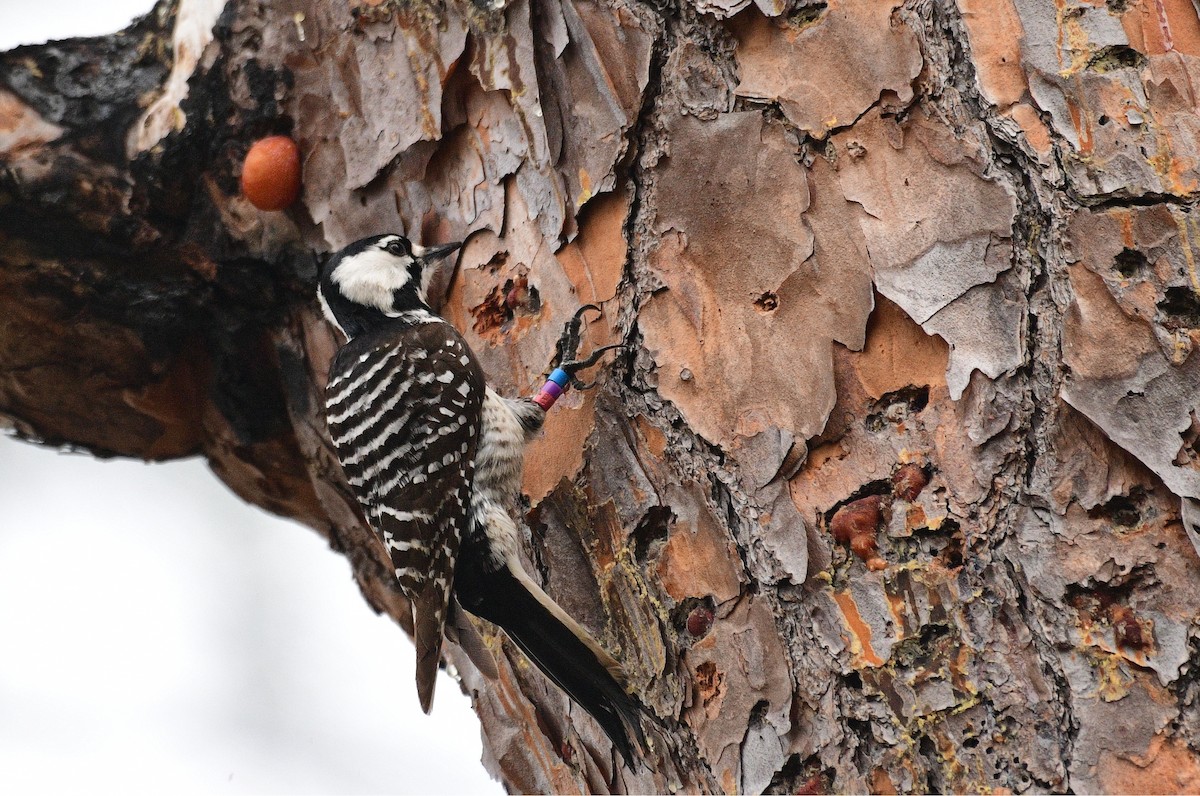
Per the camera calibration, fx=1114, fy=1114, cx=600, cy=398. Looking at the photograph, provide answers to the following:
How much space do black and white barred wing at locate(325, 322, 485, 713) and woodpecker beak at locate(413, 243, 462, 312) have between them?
0.08 meters

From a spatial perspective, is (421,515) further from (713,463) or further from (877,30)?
(877,30)

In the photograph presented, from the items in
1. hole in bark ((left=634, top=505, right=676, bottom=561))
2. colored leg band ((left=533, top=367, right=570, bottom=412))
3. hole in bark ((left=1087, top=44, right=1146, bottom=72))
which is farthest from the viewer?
colored leg band ((left=533, top=367, right=570, bottom=412))

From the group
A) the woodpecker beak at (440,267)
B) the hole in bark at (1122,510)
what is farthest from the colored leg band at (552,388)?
the hole in bark at (1122,510)

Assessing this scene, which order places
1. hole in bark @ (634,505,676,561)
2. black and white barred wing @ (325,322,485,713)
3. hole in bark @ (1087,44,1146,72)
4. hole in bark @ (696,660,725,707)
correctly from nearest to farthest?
hole in bark @ (1087,44,1146,72), hole in bark @ (696,660,725,707), hole in bark @ (634,505,676,561), black and white barred wing @ (325,322,485,713)

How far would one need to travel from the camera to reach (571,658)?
2287 millimetres

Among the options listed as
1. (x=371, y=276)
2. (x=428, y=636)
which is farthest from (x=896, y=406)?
(x=371, y=276)

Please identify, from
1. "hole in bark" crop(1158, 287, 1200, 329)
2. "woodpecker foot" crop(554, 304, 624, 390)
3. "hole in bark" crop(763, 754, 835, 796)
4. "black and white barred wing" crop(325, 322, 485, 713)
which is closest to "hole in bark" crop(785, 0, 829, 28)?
"woodpecker foot" crop(554, 304, 624, 390)

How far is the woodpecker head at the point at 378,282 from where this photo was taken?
9.21 ft

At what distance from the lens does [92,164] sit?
287 centimetres

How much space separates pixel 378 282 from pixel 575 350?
31.8 inches

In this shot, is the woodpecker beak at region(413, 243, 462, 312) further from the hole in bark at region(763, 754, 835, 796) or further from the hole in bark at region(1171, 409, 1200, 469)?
the hole in bark at region(1171, 409, 1200, 469)

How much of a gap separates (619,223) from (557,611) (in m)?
0.82

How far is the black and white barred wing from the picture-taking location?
106 inches

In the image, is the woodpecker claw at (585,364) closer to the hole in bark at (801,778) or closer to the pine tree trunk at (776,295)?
the pine tree trunk at (776,295)
